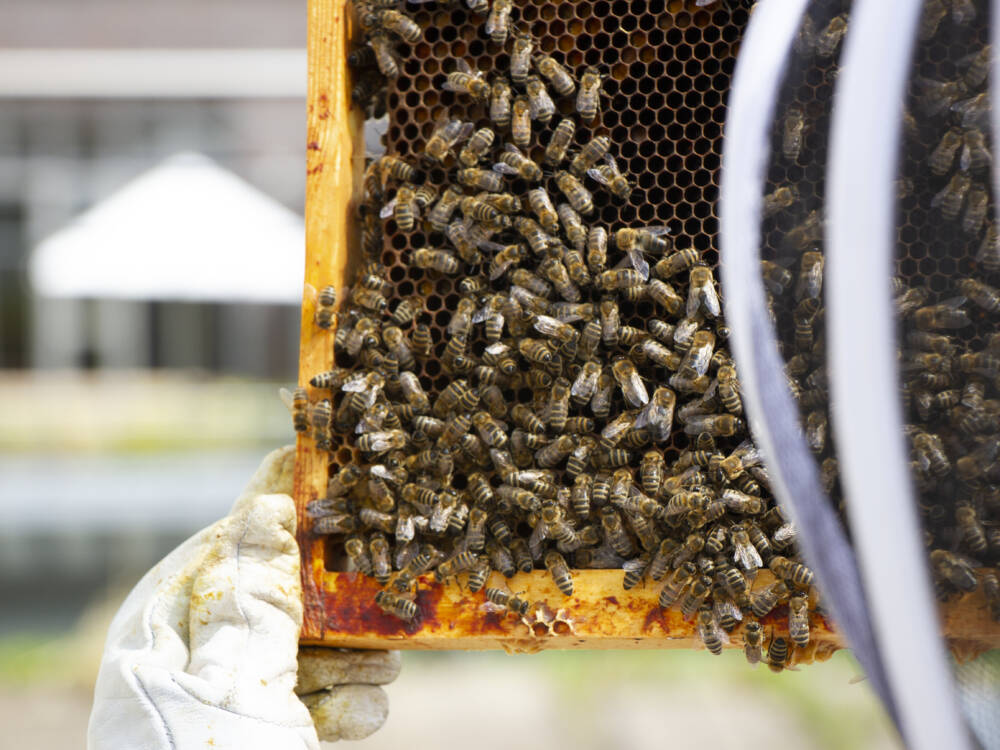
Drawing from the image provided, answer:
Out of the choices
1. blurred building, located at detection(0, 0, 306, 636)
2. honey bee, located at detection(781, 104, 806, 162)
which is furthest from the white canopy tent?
honey bee, located at detection(781, 104, 806, 162)

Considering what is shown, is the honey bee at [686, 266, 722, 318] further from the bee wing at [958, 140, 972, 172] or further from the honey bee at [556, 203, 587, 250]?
the bee wing at [958, 140, 972, 172]

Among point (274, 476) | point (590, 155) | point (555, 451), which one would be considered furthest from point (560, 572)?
point (590, 155)

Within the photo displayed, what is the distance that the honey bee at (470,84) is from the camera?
3.05 metres

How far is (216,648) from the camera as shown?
2.82m

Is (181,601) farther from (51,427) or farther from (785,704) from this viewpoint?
(51,427)

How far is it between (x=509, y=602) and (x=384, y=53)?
77.2 inches

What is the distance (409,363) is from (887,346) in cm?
203

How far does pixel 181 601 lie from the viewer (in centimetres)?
299

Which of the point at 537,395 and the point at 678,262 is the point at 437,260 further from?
the point at 678,262

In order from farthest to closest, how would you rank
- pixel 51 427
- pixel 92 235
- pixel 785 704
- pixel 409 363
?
pixel 51 427, pixel 92 235, pixel 785 704, pixel 409 363

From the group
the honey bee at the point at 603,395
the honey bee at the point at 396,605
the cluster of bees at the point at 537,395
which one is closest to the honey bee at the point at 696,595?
the cluster of bees at the point at 537,395

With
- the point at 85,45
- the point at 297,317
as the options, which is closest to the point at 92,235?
the point at 297,317

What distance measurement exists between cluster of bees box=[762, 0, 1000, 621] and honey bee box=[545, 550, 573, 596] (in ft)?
2.79

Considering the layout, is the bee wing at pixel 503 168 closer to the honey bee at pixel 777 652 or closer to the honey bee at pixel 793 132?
the honey bee at pixel 793 132
